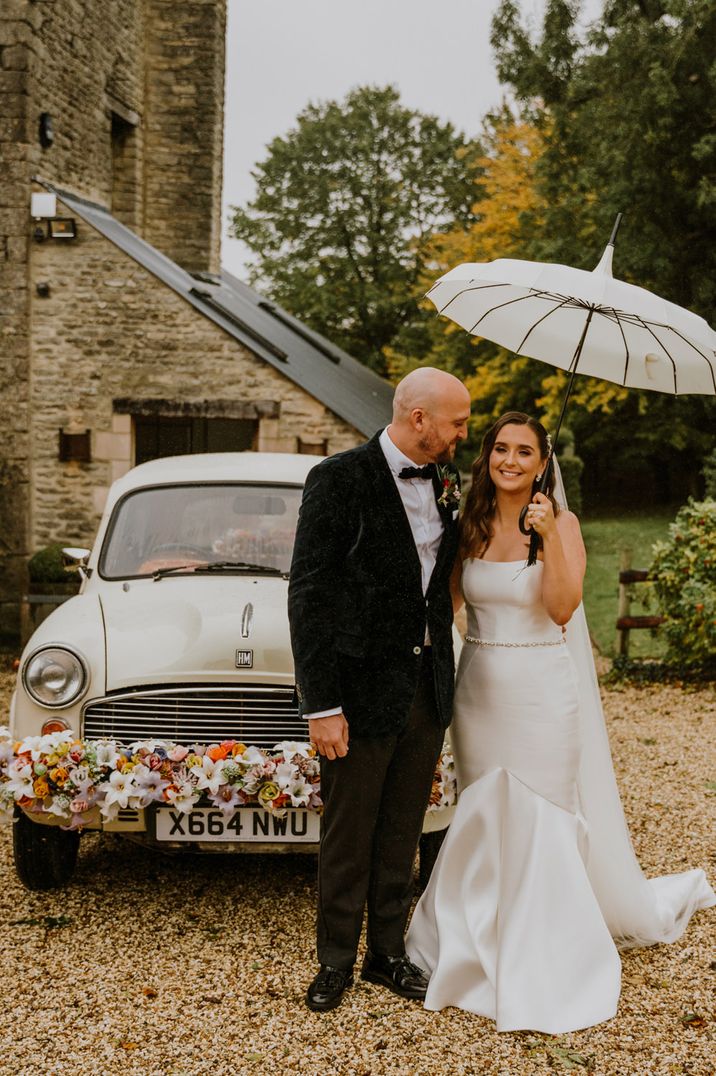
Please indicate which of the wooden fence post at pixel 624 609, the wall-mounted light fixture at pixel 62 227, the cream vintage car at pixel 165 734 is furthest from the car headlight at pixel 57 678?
the wall-mounted light fixture at pixel 62 227

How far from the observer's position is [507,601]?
3.67 meters

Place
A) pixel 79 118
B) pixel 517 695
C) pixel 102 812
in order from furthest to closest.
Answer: pixel 79 118 → pixel 102 812 → pixel 517 695

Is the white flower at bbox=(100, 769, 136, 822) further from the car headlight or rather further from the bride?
the bride

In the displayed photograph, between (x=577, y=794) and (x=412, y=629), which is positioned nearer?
(x=412, y=629)

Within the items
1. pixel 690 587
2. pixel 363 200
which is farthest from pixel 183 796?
pixel 363 200

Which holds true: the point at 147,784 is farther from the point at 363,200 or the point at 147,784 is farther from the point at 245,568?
the point at 363,200

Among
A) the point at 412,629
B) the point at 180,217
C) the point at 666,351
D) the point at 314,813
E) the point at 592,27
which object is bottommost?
the point at 314,813

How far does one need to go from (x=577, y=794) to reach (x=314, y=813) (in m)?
1.01

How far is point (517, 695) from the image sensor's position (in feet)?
12.1

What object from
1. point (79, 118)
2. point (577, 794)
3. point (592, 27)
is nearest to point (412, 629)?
point (577, 794)

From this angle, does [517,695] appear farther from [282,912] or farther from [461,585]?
[282,912]

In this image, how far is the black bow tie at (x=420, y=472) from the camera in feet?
11.3

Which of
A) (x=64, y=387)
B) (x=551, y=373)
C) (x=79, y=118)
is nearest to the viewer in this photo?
(x=64, y=387)

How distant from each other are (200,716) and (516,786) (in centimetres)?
132
